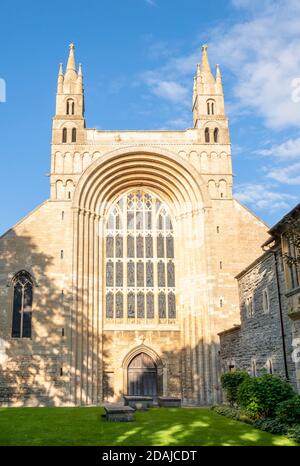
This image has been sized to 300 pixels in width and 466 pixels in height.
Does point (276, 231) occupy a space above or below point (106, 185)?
below

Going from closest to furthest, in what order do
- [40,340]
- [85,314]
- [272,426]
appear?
[272,426]
[40,340]
[85,314]

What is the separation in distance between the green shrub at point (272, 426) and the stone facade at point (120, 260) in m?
12.3

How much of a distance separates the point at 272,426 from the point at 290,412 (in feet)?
2.01

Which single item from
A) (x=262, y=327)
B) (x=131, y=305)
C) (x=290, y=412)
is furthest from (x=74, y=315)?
(x=290, y=412)

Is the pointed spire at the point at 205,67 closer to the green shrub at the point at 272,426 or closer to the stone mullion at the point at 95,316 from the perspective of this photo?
the stone mullion at the point at 95,316

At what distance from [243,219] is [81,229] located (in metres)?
9.22

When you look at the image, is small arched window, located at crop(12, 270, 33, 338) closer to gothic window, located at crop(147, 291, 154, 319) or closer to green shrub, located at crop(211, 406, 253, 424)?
gothic window, located at crop(147, 291, 154, 319)

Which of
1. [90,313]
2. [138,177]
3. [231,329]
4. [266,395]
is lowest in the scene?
[266,395]

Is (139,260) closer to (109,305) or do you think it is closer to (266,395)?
(109,305)

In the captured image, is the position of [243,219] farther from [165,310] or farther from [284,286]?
[284,286]

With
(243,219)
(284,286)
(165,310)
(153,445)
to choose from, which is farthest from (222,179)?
(153,445)

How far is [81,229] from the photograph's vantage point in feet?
95.3

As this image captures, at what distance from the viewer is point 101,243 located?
3012 cm

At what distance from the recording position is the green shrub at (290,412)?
1327cm
